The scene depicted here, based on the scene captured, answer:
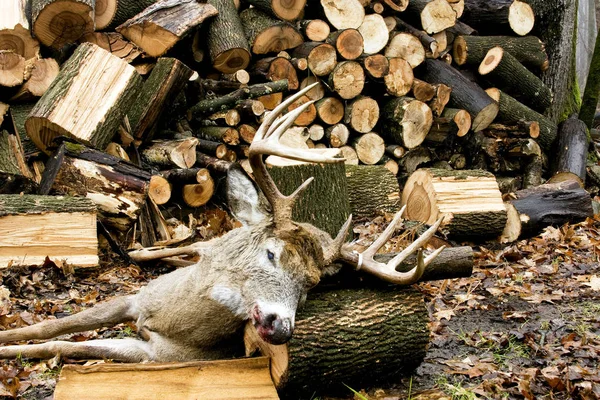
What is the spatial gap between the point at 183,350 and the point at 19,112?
174 inches

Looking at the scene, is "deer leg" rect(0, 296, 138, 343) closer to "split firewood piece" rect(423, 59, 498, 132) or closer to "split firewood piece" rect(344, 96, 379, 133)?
"split firewood piece" rect(344, 96, 379, 133)

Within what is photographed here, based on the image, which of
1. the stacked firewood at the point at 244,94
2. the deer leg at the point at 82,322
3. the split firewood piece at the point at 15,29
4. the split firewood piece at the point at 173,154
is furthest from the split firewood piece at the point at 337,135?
the deer leg at the point at 82,322

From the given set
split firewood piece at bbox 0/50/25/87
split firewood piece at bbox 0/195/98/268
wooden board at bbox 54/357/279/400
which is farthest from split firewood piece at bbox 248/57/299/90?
wooden board at bbox 54/357/279/400

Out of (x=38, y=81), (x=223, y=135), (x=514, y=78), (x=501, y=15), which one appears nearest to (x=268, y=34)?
(x=223, y=135)

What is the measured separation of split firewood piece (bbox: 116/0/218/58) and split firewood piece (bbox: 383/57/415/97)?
2.51 metres

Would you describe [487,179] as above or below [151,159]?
below

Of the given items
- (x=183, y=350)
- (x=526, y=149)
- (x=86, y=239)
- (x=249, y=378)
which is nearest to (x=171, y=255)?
(x=86, y=239)

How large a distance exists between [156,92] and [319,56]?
2152 mm

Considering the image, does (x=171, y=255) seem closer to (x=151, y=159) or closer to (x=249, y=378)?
(x=151, y=159)

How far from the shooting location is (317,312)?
151 inches

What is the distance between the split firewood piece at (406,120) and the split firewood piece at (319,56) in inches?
41.6

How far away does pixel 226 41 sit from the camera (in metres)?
7.93

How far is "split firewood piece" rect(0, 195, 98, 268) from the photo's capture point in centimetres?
579

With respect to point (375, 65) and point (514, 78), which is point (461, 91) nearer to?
point (514, 78)
